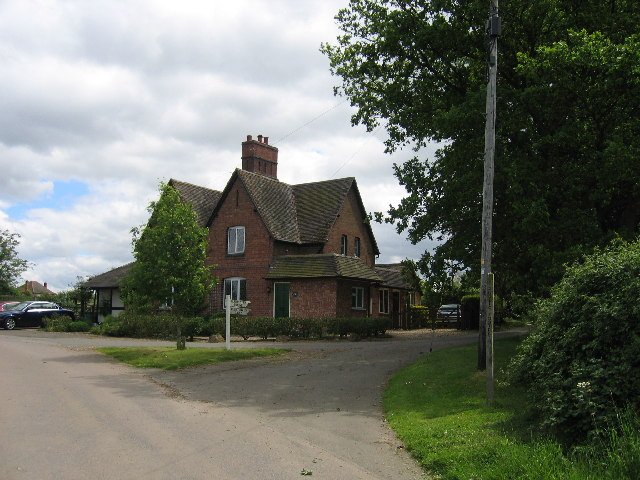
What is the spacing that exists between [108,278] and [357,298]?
20844 mm

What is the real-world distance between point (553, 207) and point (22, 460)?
1487 cm

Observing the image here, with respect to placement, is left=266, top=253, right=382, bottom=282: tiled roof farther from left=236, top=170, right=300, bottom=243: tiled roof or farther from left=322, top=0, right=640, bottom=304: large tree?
left=322, top=0, right=640, bottom=304: large tree

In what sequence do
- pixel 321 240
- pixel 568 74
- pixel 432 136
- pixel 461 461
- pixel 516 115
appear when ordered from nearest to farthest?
pixel 461 461 < pixel 568 74 < pixel 516 115 < pixel 432 136 < pixel 321 240

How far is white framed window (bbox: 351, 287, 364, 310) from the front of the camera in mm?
34228

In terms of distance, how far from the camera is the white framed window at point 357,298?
34.2 m

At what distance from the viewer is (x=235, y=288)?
36.1 meters

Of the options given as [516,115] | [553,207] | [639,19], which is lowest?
[553,207]

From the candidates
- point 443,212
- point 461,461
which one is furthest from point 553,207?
point 461,461

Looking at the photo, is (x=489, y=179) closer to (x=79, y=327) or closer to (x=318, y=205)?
(x=318, y=205)

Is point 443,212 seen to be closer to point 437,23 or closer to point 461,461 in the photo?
point 437,23

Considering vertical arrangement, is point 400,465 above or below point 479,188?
below

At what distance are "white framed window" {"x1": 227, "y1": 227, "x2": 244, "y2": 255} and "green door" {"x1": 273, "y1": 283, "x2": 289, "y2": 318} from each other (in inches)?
154

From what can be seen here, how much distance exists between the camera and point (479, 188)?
1717cm

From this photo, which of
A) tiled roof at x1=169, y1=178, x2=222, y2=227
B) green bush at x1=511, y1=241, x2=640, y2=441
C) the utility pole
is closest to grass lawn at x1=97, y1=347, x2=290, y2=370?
the utility pole
